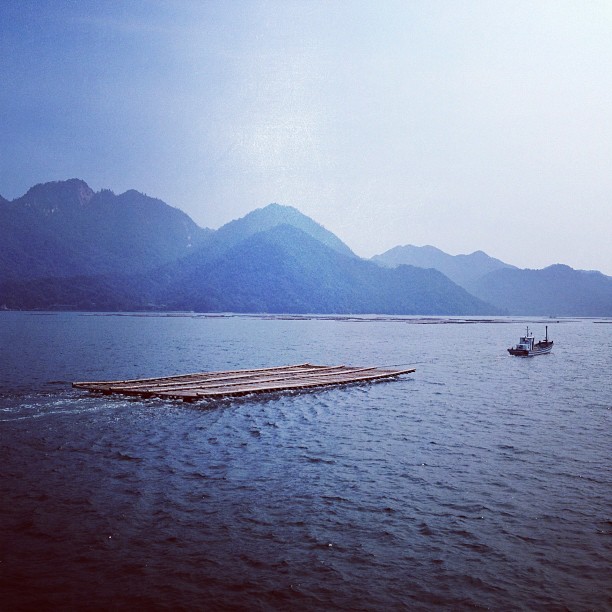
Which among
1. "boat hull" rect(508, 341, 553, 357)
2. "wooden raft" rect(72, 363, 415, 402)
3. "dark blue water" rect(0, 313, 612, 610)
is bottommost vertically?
"dark blue water" rect(0, 313, 612, 610)

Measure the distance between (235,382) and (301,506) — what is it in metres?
31.9

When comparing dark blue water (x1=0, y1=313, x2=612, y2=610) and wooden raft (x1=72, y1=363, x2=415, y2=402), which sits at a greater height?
wooden raft (x1=72, y1=363, x2=415, y2=402)

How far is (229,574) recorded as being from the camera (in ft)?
47.9

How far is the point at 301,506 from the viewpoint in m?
19.9

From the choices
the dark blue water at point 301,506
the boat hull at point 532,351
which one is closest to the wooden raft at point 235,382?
the dark blue water at point 301,506

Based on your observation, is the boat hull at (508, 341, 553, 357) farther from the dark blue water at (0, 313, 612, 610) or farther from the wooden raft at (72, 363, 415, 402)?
the dark blue water at (0, 313, 612, 610)

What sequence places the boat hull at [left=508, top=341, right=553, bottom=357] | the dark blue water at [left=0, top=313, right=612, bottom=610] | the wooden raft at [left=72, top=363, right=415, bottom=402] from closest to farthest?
1. the dark blue water at [left=0, top=313, right=612, bottom=610]
2. the wooden raft at [left=72, top=363, right=415, bottom=402]
3. the boat hull at [left=508, top=341, right=553, bottom=357]

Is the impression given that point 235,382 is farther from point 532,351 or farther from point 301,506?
point 532,351

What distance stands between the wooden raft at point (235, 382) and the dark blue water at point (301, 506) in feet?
8.69

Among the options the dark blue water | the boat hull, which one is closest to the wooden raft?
the dark blue water

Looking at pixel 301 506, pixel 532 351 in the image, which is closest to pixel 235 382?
pixel 301 506

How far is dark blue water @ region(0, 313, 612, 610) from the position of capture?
13.9m

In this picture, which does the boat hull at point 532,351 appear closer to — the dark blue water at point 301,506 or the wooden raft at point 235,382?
the wooden raft at point 235,382

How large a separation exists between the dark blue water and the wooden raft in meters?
2.65
